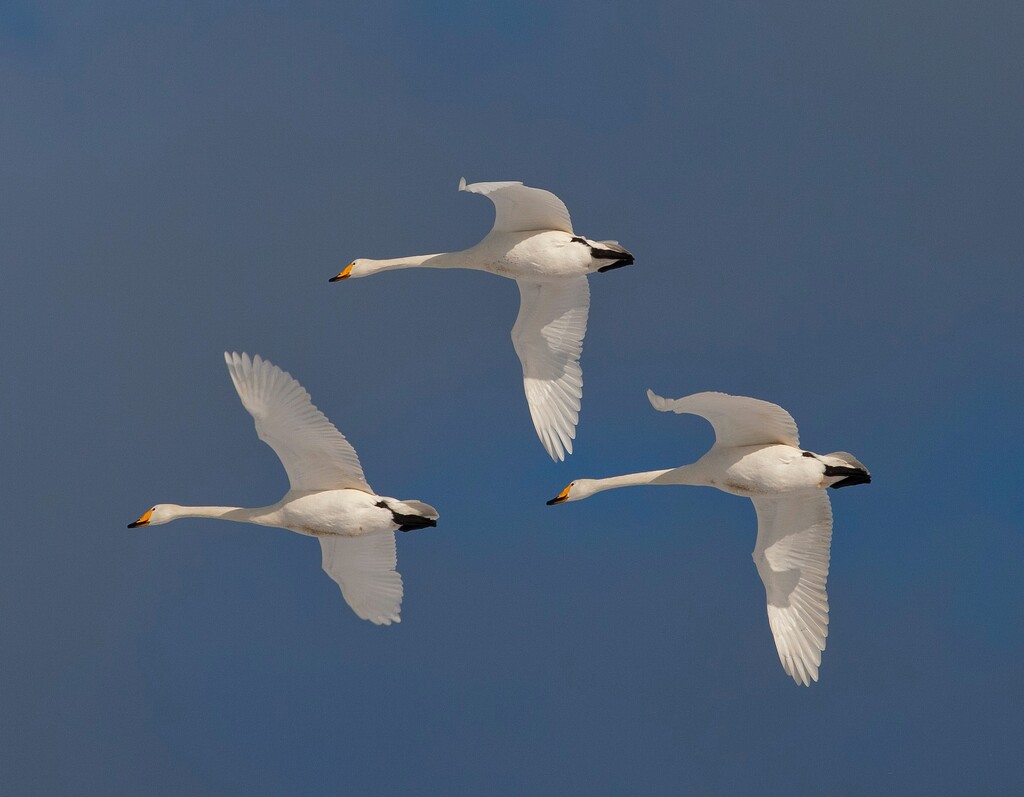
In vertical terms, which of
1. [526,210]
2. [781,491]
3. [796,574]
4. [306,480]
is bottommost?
[796,574]

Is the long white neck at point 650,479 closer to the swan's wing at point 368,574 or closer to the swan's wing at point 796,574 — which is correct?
Result: the swan's wing at point 796,574

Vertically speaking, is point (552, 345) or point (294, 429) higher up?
point (552, 345)

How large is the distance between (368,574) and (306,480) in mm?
2520

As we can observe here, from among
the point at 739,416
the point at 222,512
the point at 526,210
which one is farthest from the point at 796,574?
the point at 222,512

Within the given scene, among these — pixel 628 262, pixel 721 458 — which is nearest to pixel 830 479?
pixel 721 458

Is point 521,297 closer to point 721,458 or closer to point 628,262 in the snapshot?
point 628,262

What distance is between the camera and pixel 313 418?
2488 cm

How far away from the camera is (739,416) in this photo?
25.1 m

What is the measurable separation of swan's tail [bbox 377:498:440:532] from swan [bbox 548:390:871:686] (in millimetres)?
2121

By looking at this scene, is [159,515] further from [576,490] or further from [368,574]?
[576,490]

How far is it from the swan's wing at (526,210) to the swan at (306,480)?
3744mm

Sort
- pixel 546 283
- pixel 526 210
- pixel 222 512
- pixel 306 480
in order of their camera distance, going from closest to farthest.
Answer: pixel 306 480
pixel 222 512
pixel 526 210
pixel 546 283

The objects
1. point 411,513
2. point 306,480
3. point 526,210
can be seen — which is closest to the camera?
point 411,513

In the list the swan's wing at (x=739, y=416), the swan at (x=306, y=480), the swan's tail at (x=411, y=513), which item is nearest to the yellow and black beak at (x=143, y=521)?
the swan at (x=306, y=480)
